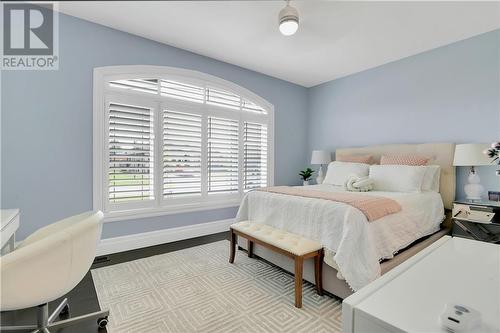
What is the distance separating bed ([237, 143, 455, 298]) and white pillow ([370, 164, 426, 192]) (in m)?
0.15

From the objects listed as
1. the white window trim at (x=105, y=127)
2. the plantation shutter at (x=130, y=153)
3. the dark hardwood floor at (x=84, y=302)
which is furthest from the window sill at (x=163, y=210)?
the dark hardwood floor at (x=84, y=302)

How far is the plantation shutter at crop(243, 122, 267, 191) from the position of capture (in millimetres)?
3939

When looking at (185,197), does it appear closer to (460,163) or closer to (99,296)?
(99,296)

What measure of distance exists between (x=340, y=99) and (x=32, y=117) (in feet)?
14.0

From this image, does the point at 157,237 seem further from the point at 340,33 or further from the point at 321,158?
the point at 340,33

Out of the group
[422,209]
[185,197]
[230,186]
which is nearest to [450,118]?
[422,209]

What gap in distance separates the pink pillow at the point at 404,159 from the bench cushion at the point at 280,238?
1929mm

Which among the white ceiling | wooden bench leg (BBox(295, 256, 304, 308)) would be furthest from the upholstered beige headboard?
wooden bench leg (BBox(295, 256, 304, 308))

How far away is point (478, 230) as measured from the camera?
246cm

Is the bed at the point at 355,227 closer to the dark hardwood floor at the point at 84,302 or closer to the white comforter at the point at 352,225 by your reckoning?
the white comforter at the point at 352,225

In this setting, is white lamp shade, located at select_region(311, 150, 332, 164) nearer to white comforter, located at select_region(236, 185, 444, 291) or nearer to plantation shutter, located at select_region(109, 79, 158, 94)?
white comforter, located at select_region(236, 185, 444, 291)

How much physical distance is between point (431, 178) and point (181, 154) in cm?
316

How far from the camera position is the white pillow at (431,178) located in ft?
9.21

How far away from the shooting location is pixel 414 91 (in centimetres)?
328
